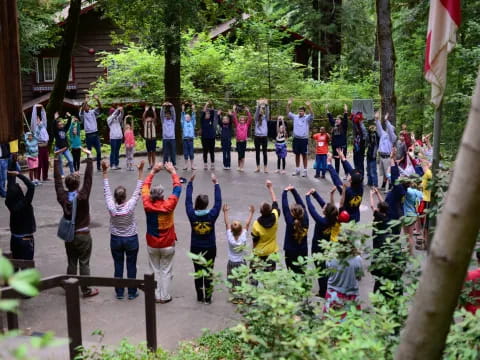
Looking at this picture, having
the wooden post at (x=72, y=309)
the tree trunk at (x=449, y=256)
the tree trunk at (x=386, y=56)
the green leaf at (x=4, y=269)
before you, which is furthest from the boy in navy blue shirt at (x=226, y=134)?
the green leaf at (x=4, y=269)

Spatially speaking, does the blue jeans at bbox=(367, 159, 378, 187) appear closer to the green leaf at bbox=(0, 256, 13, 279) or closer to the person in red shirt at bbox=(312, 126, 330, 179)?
the person in red shirt at bbox=(312, 126, 330, 179)

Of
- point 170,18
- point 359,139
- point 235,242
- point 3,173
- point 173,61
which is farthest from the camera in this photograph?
point 173,61

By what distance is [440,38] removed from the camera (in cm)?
556

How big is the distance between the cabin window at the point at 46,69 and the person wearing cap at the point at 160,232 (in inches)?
935

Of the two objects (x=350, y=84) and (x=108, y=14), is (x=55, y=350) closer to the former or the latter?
(x=108, y=14)

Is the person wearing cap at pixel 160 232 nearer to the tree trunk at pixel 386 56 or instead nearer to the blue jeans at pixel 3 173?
the blue jeans at pixel 3 173

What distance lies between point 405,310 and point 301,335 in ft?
2.87

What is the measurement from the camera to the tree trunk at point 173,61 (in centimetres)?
1828

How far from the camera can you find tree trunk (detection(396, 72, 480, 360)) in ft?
8.32

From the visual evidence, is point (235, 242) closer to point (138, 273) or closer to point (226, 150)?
point (138, 273)

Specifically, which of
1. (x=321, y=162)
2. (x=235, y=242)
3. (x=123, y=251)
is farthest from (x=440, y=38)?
(x=321, y=162)

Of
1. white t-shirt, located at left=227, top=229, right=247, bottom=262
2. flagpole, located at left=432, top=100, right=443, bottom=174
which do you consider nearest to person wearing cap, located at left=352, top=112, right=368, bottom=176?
white t-shirt, located at left=227, top=229, right=247, bottom=262

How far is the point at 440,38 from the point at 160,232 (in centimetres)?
485

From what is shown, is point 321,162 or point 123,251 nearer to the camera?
point 123,251
